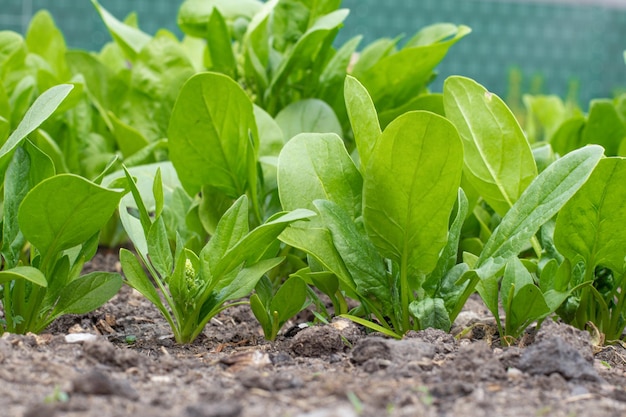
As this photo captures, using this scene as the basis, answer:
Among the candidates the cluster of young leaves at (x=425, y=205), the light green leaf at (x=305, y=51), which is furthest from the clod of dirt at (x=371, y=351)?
the light green leaf at (x=305, y=51)

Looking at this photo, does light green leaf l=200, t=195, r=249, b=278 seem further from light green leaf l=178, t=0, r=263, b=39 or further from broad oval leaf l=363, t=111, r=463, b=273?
light green leaf l=178, t=0, r=263, b=39

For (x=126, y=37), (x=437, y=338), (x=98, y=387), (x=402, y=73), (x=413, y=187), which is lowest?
(x=437, y=338)

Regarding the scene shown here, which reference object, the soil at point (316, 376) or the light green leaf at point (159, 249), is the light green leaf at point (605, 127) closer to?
the soil at point (316, 376)

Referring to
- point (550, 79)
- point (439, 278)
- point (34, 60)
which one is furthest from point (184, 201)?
point (550, 79)

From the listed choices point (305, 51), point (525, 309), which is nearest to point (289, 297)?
point (525, 309)

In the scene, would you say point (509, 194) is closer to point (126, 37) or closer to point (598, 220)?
point (598, 220)

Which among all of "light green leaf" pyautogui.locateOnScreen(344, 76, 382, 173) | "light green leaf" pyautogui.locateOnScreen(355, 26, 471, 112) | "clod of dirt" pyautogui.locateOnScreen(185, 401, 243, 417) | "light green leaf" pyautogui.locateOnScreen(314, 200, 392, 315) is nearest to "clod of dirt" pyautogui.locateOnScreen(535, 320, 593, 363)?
"light green leaf" pyautogui.locateOnScreen(314, 200, 392, 315)

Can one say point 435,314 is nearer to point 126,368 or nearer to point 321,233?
point 321,233

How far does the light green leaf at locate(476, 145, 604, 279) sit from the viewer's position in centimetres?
99

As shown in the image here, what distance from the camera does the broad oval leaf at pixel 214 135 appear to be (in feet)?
3.95

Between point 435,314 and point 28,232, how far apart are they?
0.57m

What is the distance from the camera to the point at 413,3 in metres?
9.12

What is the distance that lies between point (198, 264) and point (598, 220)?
58cm

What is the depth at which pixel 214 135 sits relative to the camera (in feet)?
4.15
